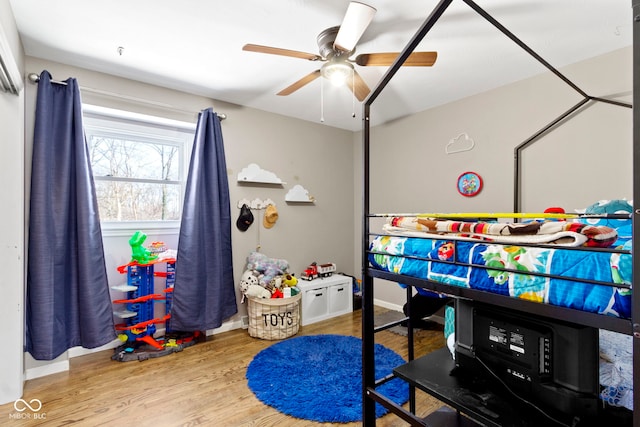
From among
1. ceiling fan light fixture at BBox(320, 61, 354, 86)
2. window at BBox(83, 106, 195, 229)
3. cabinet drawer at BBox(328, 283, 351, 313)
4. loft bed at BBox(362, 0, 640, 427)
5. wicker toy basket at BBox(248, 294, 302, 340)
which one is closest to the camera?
loft bed at BBox(362, 0, 640, 427)

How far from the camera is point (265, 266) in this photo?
3215 millimetres

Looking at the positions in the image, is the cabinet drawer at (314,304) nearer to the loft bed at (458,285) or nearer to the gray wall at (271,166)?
the gray wall at (271,166)

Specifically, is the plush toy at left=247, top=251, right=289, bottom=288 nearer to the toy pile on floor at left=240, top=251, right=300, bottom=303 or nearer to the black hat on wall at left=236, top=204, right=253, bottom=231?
the toy pile on floor at left=240, top=251, right=300, bottom=303

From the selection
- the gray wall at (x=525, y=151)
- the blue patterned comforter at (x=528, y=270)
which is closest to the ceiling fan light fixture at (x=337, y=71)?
the gray wall at (x=525, y=151)

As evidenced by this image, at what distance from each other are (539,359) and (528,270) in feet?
1.08

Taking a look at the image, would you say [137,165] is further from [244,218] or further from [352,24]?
[352,24]

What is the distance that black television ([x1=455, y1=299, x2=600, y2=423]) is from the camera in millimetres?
938

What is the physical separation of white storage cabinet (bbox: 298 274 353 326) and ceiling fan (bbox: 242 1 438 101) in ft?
6.90

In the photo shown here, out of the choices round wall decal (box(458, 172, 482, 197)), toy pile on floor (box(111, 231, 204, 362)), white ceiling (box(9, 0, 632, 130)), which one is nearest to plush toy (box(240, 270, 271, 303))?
toy pile on floor (box(111, 231, 204, 362))

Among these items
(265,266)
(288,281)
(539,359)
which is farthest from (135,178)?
(539,359)

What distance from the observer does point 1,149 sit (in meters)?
1.93

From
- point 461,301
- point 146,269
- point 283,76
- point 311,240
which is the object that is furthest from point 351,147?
point 461,301

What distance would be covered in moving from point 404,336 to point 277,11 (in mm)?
2774

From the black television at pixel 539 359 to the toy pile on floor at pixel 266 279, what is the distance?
6.98ft
